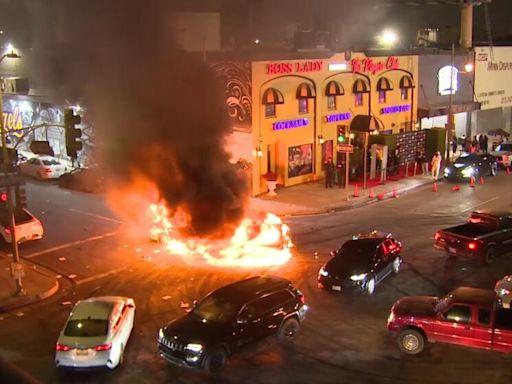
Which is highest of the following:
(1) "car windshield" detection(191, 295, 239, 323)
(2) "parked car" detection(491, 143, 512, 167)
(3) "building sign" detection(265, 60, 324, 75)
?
(3) "building sign" detection(265, 60, 324, 75)

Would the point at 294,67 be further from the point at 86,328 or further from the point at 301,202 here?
the point at 86,328

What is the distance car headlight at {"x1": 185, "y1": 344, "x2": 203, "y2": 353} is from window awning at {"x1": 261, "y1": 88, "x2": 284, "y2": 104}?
1795cm

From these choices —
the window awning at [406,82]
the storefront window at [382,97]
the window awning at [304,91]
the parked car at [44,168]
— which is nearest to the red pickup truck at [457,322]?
the window awning at [304,91]

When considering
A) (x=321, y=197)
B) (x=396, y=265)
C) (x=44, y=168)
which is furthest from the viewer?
(x=44, y=168)

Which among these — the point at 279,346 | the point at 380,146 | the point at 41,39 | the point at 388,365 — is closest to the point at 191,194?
the point at 279,346

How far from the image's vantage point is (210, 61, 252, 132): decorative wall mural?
91.6 feet

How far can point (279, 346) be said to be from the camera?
43.2 feet

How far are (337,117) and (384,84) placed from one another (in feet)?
14.6

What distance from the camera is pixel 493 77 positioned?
4488 centimetres

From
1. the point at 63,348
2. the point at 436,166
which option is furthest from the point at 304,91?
the point at 63,348

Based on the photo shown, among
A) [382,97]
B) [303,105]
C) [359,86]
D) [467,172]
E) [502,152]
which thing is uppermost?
[359,86]

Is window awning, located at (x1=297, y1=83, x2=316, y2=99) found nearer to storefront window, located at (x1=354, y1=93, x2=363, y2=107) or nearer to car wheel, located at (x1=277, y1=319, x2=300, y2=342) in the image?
storefront window, located at (x1=354, y1=93, x2=363, y2=107)

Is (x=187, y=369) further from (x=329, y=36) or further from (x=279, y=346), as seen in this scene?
(x=329, y=36)

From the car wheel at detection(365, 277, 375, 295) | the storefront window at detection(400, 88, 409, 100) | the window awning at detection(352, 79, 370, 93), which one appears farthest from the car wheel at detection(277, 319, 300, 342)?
the storefront window at detection(400, 88, 409, 100)
